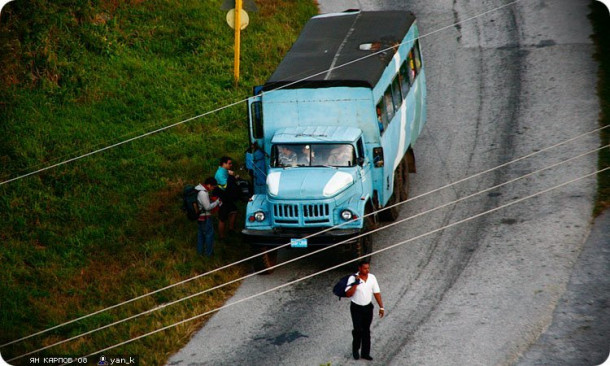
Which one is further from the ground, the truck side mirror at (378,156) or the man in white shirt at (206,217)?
the truck side mirror at (378,156)

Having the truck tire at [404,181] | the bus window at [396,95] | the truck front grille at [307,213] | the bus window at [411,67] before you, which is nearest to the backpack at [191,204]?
the truck front grille at [307,213]

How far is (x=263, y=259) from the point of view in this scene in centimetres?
1969

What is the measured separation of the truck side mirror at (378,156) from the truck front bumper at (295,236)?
1774 mm

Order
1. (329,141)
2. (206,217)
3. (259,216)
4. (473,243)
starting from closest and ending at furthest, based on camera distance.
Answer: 1. (259,216)
2. (329,141)
3. (206,217)
4. (473,243)

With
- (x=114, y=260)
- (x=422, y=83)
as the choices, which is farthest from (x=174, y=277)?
(x=422, y=83)

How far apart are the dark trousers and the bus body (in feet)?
9.61

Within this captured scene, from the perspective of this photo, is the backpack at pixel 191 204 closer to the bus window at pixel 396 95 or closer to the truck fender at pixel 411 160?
the bus window at pixel 396 95

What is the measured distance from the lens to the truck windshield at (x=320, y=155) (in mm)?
19625

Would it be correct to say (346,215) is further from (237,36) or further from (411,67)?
(237,36)

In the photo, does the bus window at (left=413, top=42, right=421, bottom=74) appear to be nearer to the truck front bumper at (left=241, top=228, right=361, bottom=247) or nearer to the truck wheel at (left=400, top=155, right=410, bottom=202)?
the truck wheel at (left=400, top=155, right=410, bottom=202)

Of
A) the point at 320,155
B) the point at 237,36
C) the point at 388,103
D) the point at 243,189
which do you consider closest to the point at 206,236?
the point at 243,189

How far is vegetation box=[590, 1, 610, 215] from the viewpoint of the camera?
2170cm

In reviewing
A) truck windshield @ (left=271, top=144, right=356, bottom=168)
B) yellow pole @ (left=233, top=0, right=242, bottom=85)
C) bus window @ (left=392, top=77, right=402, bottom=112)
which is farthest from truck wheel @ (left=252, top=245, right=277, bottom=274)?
yellow pole @ (left=233, top=0, right=242, bottom=85)

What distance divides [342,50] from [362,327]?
7.71 metres
